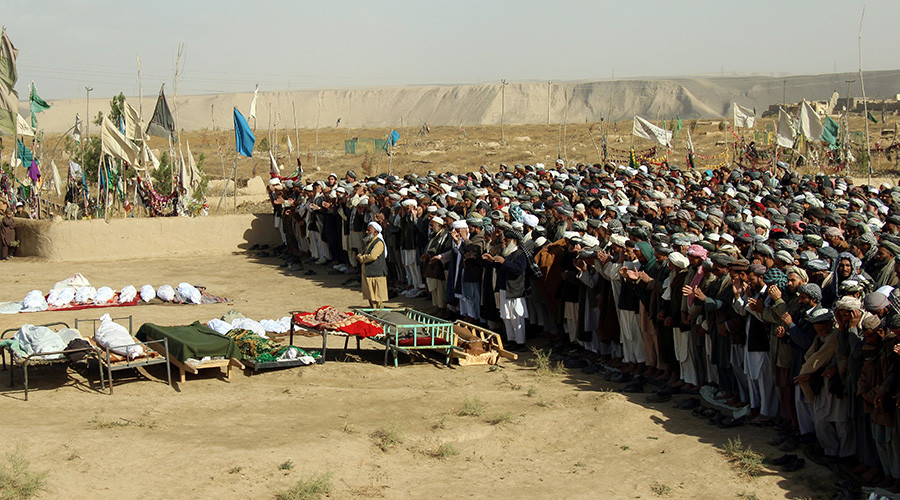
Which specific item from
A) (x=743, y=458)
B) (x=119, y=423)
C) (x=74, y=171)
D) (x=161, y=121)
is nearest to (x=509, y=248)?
(x=743, y=458)

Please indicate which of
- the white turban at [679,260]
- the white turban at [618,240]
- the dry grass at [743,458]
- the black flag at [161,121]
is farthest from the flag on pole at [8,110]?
the dry grass at [743,458]

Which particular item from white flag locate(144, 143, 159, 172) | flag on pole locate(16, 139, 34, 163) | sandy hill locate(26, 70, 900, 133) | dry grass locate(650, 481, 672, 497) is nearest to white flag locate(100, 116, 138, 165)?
white flag locate(144, 143, 159, 172)

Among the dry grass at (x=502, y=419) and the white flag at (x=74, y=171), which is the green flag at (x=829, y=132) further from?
the white flag at (x=74, y=171)

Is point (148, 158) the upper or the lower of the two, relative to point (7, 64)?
lower

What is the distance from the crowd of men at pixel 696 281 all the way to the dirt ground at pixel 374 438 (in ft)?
1.77

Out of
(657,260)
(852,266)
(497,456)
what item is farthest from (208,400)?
(852,266)

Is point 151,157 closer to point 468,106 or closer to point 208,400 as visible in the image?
point 208,400

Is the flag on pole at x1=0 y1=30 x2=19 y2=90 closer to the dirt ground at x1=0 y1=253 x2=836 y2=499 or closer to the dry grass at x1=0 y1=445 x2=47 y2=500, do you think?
the dirt ground at x1=0 y1=253 x2=836 y2=499

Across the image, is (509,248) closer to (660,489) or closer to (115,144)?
(660,489)

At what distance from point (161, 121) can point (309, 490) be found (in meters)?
15.7

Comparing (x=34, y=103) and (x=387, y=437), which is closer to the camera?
(x=387, y=437)

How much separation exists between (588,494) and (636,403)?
87.5 inches

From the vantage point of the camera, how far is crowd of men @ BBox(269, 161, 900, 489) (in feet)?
23.1

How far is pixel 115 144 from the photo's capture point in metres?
17.8
